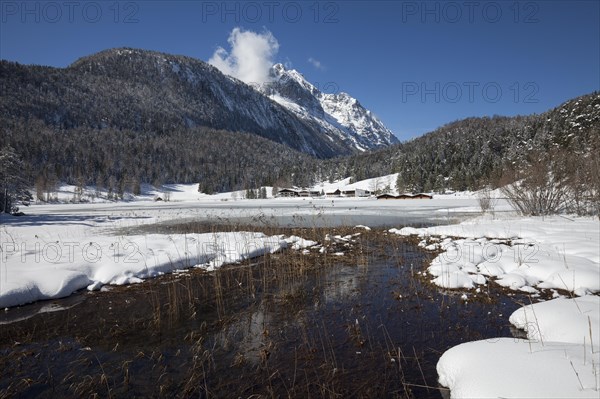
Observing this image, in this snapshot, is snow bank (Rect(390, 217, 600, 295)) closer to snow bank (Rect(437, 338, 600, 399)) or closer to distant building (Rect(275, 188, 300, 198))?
snow bank (Rect(437, 338, 600, 399))

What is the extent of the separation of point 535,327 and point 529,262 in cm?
508

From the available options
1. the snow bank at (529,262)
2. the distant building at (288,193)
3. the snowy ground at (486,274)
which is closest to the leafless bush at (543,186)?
the snowy ground at (486,274)

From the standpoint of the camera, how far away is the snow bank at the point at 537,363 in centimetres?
374

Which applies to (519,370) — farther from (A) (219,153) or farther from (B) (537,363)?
(A) (219,153)

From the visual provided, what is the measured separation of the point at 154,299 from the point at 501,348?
8.38m

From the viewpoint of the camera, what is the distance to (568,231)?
15.5 metres

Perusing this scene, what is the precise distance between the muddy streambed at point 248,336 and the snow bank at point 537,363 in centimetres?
54

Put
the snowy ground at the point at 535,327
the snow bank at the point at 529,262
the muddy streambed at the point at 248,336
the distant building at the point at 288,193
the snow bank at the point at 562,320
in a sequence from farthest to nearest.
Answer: the distant building at the point at 288,193, the snow bank at the point at 529,262, the snow bank at the point at 562,320, the muddy streambed at the point at 248,336, the snowy ground at the point at 535,327

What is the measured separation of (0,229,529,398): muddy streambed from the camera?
16.4ft

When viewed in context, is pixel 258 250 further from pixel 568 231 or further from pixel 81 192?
pixel 81 192

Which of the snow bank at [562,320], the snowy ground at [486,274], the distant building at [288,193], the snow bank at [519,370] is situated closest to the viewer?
the snow bank at [519,370]

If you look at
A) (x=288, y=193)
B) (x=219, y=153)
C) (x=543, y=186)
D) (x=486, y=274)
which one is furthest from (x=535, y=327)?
(x=219, y=153)

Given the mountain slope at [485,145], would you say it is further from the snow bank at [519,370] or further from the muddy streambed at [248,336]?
the snow bank at [519,370]

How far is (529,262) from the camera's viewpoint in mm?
10180
